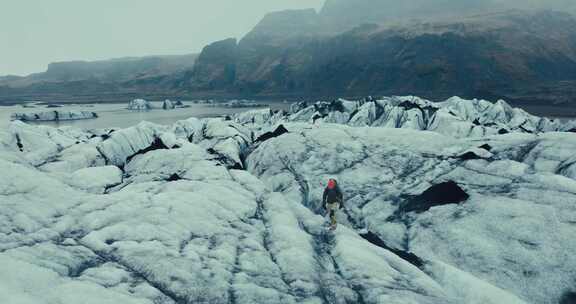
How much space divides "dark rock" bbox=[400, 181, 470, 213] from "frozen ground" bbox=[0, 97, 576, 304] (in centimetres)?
4

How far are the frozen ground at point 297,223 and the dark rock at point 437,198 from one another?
1.6 inches

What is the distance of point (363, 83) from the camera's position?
353 ft

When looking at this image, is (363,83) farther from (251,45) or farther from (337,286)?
(337,286)

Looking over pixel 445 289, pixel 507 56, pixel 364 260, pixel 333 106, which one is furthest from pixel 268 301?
pixel 507 56

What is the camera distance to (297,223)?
803 centimetres

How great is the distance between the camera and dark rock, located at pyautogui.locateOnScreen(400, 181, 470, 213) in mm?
9516

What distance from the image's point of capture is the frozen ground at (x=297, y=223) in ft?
18.4

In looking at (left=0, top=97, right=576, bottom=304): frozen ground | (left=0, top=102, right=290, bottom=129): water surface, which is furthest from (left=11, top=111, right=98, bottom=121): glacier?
(left=0, top=97, right=576, bottom=304): frozen ground

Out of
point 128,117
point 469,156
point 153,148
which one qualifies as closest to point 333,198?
point 469,156

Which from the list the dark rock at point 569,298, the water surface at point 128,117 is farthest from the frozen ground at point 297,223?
the water surface at point 128,117

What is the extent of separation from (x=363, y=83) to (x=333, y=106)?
263 feet

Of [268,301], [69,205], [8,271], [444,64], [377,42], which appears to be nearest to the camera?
[8,271]

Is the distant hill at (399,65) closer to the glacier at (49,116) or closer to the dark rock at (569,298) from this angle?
the glacier at (49,116)

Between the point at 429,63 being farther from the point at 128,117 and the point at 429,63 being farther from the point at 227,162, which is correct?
the point at 227,162
